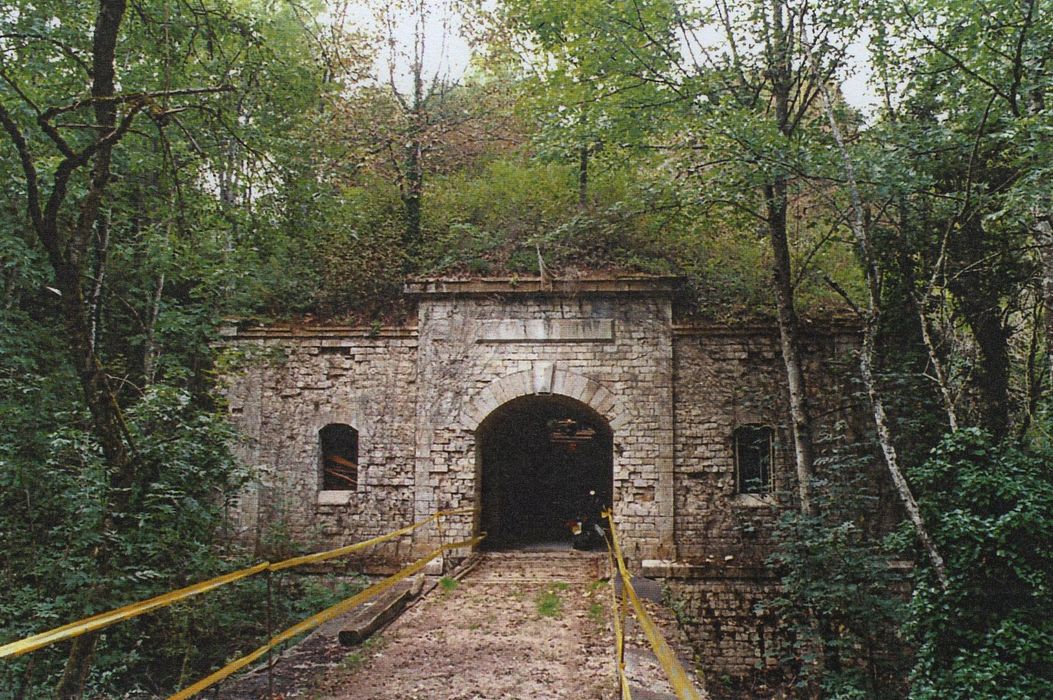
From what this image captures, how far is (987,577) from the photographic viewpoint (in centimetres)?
796

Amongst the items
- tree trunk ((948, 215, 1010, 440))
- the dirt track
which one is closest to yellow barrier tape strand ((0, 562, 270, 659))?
the dirt track

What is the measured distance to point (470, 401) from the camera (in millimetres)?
11695

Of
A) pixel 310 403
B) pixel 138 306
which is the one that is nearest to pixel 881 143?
pixel 310 403

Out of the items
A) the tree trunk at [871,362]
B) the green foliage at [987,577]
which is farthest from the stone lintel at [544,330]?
the green foliage at [987,577]

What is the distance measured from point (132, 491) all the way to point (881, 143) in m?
9.69

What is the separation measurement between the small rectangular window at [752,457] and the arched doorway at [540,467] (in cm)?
224

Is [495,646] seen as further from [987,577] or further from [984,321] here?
[984,321]

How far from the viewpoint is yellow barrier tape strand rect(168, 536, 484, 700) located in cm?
413

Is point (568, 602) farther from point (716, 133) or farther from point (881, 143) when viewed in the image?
point (881, 143)

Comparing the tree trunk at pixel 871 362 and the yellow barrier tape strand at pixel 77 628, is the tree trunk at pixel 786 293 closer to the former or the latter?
the tree trunk at pixel 871 362

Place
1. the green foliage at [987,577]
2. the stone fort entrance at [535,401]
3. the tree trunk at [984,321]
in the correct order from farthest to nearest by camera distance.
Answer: the stone fort entrance at [535,401], the tree trunk at [984,321], the green foliage at [987,577]

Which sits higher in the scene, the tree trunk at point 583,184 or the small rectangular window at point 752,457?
the tree trunk at point 583,184

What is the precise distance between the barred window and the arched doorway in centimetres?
217

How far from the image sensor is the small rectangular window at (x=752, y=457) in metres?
11.4
